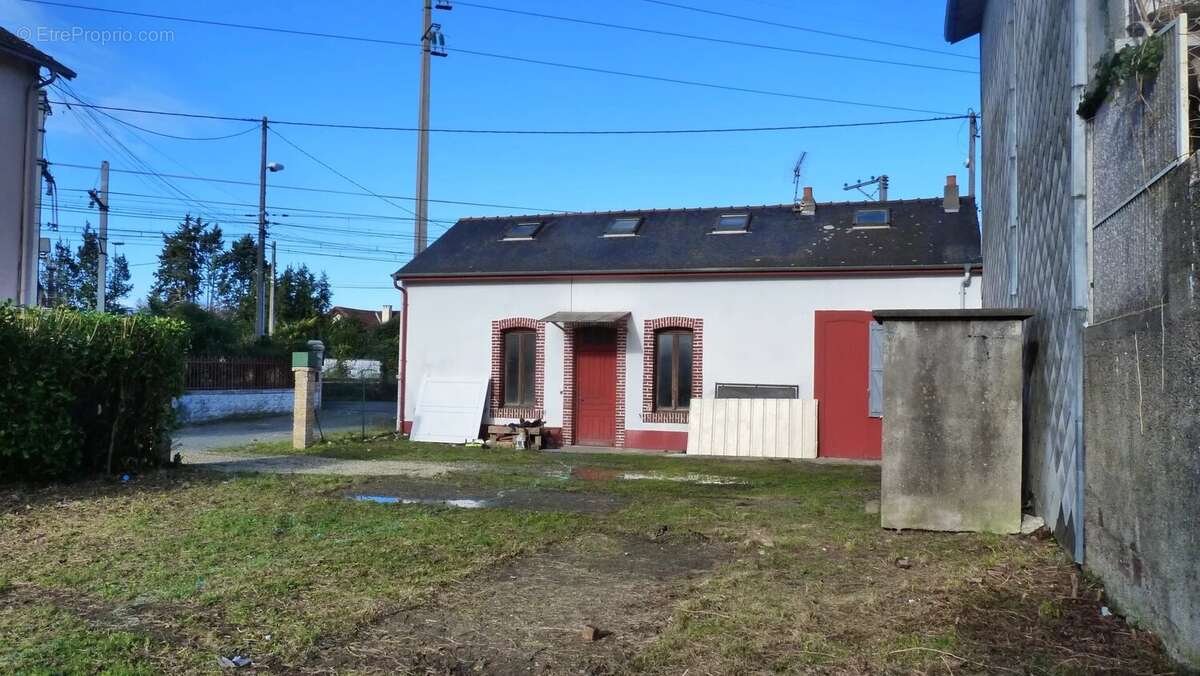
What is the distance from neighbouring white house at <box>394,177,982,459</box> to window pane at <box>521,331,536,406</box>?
3 cm

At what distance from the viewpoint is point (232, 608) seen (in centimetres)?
489

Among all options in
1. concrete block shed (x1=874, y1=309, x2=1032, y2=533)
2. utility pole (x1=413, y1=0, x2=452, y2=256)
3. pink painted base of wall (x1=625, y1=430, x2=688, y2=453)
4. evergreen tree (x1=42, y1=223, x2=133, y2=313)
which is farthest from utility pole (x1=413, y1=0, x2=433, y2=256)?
evergreen tree (x1=42, y1=223, x2=133, y2=313)

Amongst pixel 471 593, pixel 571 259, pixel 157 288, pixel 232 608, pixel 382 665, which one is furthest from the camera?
pixel 157 288

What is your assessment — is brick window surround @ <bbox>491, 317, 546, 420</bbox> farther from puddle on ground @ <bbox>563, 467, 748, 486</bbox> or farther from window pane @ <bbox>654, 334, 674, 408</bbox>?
puddle on ground @ <bbox>563, 467, 748, 486</bbox>

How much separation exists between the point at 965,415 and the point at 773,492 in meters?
3.55

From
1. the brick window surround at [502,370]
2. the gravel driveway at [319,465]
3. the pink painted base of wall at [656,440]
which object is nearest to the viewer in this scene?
the gravel driveway at [319,465]

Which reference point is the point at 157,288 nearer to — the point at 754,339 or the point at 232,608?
the point at 754,339

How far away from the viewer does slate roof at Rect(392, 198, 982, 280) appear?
15008 millimetres

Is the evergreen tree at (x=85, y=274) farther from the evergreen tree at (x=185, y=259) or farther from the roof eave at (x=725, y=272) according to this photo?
the roof eave at (x=725, y=272)

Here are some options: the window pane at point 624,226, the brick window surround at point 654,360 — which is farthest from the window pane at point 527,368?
the window pane at point 624,226

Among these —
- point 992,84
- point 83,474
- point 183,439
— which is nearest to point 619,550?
point 83,474

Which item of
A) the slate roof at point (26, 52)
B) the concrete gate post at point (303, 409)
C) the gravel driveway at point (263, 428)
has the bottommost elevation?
the gravel driveway at point (263, 428)

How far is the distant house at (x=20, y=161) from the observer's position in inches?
655

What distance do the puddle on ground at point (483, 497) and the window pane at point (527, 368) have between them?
6428 mm
